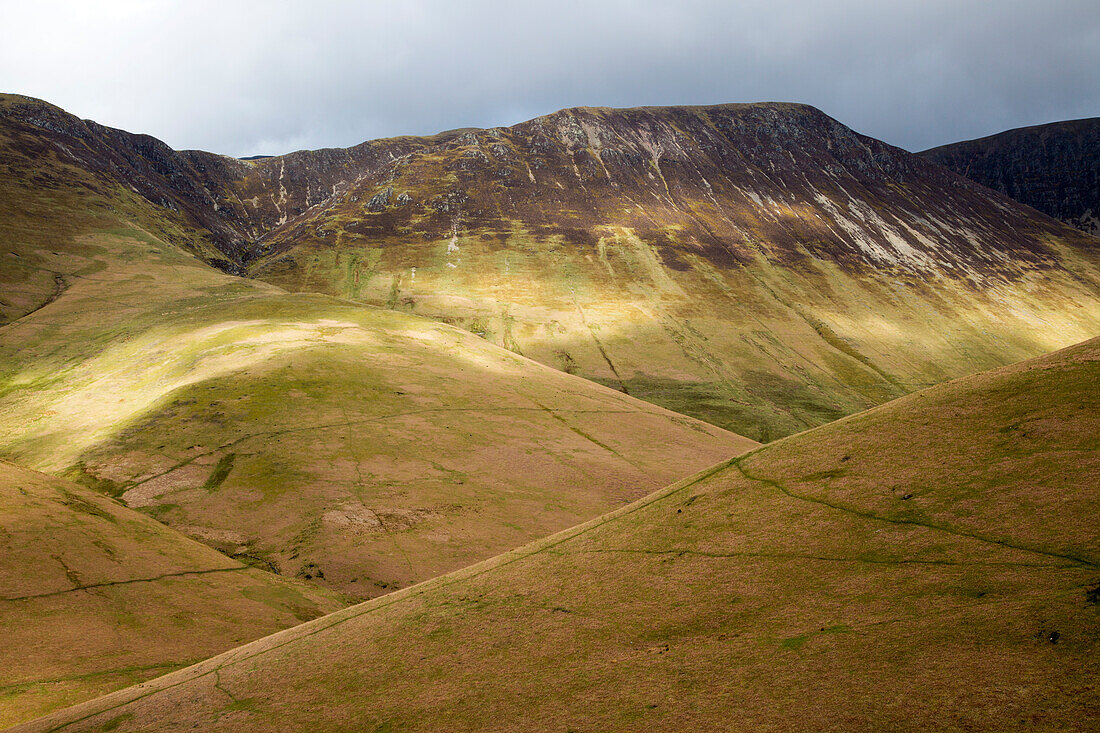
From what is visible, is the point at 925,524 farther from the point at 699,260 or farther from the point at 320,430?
the point at 699,260

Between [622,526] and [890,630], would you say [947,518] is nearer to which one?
[890,630]

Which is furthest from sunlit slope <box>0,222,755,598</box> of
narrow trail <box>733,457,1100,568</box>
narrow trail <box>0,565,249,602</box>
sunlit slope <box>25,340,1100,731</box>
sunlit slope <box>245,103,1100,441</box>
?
sunlit slope <box>245,103,1100,441</box>

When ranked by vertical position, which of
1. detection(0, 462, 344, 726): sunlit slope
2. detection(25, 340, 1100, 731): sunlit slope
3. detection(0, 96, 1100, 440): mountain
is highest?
detection(0, 96, 1100, 440): mountain

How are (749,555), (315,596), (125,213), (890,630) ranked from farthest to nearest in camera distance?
1. (125,213)
2. (315,596)
3. (749,555)
4. (890,630)

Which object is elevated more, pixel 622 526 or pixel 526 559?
pixel 622 526

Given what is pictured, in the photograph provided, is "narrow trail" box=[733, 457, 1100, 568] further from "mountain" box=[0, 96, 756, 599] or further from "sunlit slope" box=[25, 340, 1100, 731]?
"mountain" box=[0, 96, 756, 599]

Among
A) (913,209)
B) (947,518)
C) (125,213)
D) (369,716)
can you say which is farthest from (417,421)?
(913,209)
